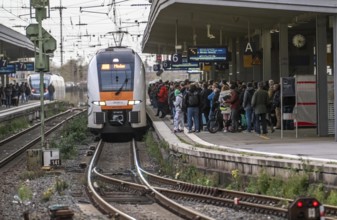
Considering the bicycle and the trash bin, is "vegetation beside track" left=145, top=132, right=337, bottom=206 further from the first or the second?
the bicycle

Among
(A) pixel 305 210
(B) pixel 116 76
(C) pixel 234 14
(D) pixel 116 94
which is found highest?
(C) pixel 234 14

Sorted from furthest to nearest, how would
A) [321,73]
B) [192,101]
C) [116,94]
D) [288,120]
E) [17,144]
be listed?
[17,144], [116,94], [288,120], [192,101], [321,73]

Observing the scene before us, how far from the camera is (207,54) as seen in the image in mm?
24594

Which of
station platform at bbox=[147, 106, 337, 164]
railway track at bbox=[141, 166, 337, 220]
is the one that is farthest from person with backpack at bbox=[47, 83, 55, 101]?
railway track at bbox=[141, 166, 337, 220]

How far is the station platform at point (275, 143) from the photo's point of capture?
1379 centimetres

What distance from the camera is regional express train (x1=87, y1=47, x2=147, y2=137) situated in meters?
24.0

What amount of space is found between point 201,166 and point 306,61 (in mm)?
19960

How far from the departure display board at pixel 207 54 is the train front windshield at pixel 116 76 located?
2.34 m

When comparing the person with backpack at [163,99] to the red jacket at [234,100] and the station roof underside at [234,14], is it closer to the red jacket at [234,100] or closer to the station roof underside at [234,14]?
the station roof underside at [234,14]

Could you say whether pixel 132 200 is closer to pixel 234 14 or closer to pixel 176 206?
pixel 176 206

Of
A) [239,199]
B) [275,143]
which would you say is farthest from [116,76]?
[239,199]

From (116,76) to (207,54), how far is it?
3.51 meters

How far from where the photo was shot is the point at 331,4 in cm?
1709

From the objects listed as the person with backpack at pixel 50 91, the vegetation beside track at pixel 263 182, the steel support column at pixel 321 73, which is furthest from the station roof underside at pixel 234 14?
the person with backpack at pixel 50 91
